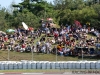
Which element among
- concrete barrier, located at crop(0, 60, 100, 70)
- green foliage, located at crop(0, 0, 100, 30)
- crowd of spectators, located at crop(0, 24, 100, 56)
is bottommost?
concrete barrier, located at crop(0, 60, 100, 70)

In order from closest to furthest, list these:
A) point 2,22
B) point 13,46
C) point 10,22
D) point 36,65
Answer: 1. point 36,65
2. point 13,46
3. point 2,22
4. point 10,22

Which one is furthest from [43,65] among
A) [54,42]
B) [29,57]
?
[54,42]

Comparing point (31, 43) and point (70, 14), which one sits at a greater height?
point (70, 14)

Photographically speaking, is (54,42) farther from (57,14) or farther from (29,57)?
(57,14)

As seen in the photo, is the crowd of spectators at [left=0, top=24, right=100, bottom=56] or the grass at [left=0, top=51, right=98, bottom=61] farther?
the crowd of spectators at [left=0, top=24, right=100, bottom=56]

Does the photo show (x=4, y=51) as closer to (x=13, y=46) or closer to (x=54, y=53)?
(x=13, y=46)

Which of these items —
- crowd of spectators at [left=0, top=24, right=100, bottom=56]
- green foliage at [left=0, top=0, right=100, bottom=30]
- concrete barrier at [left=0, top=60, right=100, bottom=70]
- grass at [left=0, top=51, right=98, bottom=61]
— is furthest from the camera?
green foliage at [left=0, top=0, right=100, bottom=30]

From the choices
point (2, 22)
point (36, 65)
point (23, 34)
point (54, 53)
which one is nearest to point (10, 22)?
point (2, 22)

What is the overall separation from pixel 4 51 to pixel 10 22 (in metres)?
24.2

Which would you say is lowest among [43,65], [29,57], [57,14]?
[43,65]

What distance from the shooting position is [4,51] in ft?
104

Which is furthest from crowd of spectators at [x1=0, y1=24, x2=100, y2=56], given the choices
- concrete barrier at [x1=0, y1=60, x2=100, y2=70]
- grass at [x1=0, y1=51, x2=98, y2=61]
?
concrete barrier at [x1=0, y1=60, x2=100, y2=70]

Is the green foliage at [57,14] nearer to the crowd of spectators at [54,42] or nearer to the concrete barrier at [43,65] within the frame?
the crowd of spectators at [54,42]

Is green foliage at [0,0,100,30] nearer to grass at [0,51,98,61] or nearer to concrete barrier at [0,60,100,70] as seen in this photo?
grass at [0,51,98,61]
